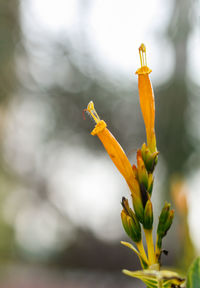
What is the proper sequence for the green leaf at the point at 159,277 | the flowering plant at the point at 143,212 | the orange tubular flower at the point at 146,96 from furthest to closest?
the orange tubular flower at the point at 146,96 → the flowering plant at the point at 143,212 → the green leaf at the point at 159,277

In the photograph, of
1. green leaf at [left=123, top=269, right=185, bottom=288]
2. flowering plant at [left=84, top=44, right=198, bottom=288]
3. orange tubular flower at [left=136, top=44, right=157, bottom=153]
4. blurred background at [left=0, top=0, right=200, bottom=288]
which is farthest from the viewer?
blurred background at [left=0, top=0, right=200, bottom=288]

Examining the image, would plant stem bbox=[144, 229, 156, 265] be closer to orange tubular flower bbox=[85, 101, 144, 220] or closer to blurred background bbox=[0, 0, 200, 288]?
orange tubular flower bbox=[85, 101, 144, 220]

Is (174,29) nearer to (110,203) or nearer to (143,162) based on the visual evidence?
(110,203)

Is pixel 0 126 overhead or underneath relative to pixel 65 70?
underneath

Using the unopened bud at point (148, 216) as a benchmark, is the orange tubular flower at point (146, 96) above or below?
above

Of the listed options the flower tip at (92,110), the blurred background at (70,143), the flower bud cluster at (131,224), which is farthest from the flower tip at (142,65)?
the blurred background at (70,143)

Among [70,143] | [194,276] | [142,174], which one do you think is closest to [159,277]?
[194,276]

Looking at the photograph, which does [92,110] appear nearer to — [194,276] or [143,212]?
[143,212]

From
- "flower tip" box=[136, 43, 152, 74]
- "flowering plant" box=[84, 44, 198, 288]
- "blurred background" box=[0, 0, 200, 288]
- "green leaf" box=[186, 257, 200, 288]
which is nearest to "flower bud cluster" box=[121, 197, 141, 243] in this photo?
"flowering plant" box=[84, 44, 198, 288]

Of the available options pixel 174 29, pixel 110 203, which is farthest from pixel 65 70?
pixel 110 203

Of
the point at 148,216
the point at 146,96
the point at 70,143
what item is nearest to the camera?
the point at 148,216

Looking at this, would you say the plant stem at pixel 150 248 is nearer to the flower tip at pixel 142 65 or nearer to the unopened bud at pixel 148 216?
the unopened bud at pixel 148 216
